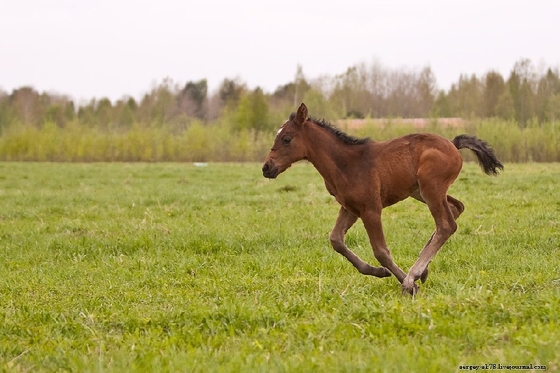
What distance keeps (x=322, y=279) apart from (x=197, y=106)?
93083 mm

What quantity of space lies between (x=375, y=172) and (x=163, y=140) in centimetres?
4762

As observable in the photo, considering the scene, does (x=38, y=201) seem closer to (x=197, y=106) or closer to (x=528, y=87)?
(x=528, y=87)

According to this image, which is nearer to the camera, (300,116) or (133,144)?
(300,116)

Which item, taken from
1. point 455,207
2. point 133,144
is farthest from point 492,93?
point 455,207

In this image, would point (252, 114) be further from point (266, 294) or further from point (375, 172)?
point (266, 294)

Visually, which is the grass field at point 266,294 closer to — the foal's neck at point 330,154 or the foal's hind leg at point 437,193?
the foal's hind leg at point 437,193

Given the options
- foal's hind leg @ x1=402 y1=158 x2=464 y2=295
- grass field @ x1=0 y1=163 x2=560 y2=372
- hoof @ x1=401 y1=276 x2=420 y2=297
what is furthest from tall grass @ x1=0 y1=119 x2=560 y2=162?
hoof @ x1=401 y1=276 x2=420 y2=297

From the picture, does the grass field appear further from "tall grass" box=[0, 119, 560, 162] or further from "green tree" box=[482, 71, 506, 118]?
"green tree" box=[482, 71, 506, 118]

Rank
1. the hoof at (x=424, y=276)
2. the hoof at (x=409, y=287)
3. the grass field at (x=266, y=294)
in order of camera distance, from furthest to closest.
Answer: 1. the hoof at (x=424, y=276)
2. the hoof at (x=409, y=287)
3. the grass field at (x=266, y=294)

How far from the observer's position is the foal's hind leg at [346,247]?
745 centimetres

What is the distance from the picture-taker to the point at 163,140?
177ft

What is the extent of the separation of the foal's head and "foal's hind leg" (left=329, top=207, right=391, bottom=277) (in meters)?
0.86

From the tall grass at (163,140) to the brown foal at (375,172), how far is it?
37.6 m

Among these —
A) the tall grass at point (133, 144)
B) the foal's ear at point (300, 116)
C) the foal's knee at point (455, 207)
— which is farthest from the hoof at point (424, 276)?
the tall grass at point (133, 144)
